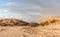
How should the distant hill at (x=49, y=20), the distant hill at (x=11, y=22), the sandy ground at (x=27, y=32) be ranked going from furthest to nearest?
the distant hill at (x=49, y=20), the distant hill at (x=11, y=22), the sandy ground at (x=27, y=32)

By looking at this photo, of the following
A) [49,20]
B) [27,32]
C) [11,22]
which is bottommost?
[27,32]

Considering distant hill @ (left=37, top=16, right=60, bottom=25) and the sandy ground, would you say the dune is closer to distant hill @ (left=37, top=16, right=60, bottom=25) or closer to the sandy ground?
the sandy ground

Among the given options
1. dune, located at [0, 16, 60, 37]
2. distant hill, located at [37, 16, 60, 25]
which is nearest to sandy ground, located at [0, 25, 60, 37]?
dune, located at [0, 16, 60, 37]

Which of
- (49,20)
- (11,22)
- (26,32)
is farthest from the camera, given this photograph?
(49,20)

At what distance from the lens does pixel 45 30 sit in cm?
541

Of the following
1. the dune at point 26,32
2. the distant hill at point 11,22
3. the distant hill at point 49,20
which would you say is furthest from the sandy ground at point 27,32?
the distant hill at point 49,20

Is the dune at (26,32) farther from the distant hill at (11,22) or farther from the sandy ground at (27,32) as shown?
the distant hill at (11,22)

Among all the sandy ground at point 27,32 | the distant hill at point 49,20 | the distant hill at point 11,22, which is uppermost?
the distant hill at point 11,22

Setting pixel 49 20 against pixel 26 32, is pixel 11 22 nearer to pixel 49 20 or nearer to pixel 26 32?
pixel 26 32

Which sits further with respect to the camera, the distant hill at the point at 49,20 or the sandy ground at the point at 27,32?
the distant hill at the point at 49,20

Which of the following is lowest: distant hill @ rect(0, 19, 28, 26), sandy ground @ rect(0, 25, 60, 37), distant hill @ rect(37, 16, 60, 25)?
sandy ground @ rect(0, 25, 60, 37)

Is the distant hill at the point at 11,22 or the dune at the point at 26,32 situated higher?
the distant hill at the point at 11,22

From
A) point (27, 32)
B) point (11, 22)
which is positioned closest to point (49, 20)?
point (11, 22)

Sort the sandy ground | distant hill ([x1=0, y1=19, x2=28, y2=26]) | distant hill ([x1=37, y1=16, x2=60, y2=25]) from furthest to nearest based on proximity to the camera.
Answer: distant hill ([x1=37, y1=16, x2=60, y2=25]), distant hill ([x1=0, y1=19, x2=28, y2=26]), the sandy ground
